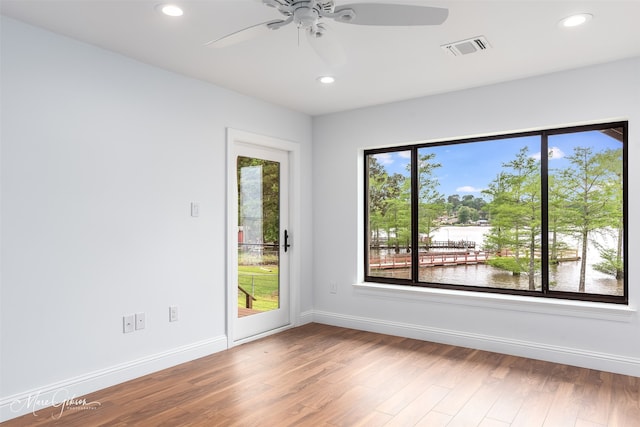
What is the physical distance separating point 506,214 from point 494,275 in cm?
59

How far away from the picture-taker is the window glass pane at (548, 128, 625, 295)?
→ 3510 millimetres

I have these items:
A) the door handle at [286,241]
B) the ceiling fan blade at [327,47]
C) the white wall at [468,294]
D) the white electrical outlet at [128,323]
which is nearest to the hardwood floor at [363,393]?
the white wall at [468,294]

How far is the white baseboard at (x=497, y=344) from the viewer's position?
3.33 metres

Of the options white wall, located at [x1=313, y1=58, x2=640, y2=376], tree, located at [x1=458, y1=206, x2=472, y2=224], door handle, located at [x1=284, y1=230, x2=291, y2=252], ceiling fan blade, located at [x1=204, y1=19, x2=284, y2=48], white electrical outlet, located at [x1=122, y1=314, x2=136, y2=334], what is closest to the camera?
ceiling fan blade, located at [x1=204, y1=19, x2=284, y2=48]

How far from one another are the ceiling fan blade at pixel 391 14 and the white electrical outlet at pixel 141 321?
257 centimetres

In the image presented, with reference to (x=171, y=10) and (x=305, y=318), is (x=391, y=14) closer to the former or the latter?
(x=171, y=10)

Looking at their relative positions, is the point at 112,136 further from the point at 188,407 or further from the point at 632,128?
the point at 632,128

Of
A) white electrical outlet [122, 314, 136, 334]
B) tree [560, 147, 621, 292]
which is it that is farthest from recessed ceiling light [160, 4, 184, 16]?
tree [560, 147, 621, 292]

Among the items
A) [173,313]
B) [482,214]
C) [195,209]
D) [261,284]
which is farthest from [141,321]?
[482,214]

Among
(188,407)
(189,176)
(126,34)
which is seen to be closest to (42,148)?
(126,34)

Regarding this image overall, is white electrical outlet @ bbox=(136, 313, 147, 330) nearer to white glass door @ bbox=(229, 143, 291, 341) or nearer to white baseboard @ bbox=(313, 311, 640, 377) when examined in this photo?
white glass door @ bbox=(229, 143, 291, 341)

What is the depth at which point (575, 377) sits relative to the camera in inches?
127

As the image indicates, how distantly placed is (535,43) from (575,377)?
2.48 metres

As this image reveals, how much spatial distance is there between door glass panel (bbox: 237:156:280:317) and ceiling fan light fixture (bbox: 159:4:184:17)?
5.95 feet
